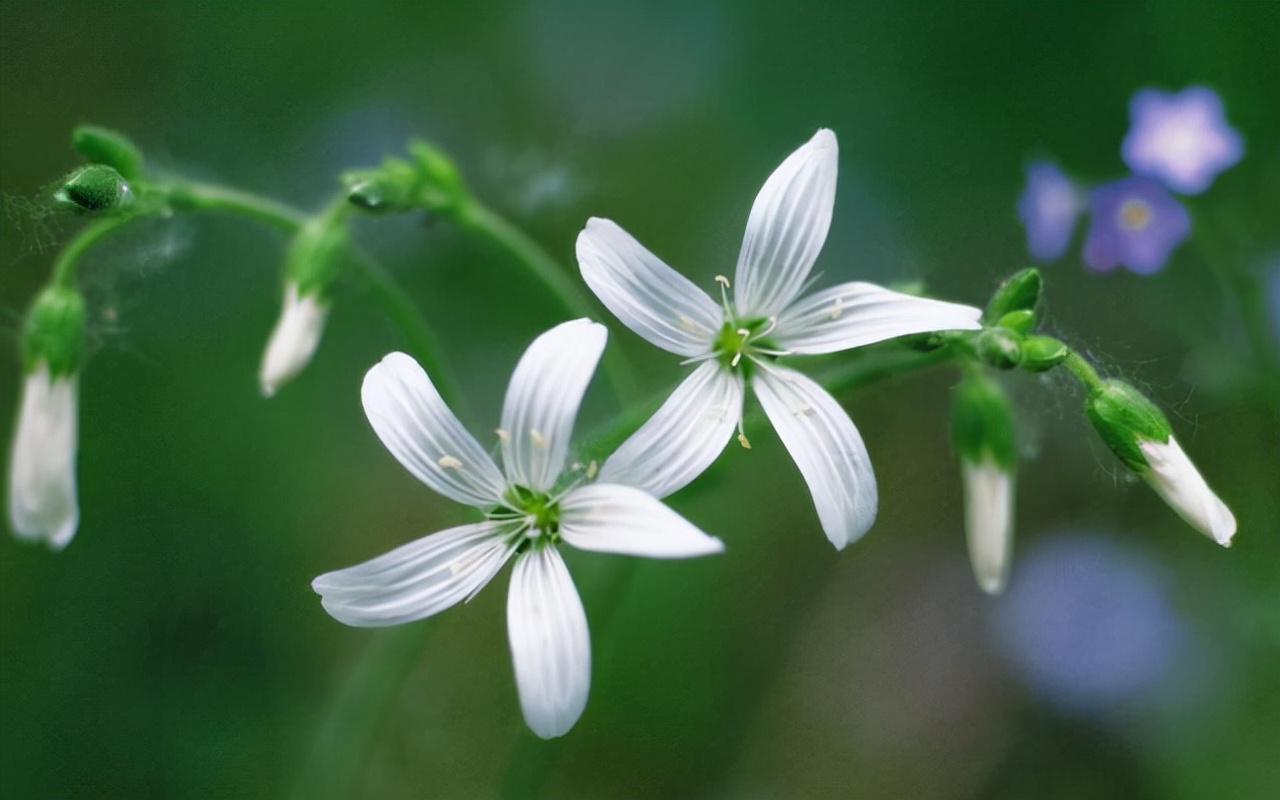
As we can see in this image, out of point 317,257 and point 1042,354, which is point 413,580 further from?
point 1042,354

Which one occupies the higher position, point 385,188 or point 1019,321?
point 385,188

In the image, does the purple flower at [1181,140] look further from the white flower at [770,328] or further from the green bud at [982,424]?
the white flower at [770,328]

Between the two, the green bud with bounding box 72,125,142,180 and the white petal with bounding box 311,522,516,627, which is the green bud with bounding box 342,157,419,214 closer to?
the green bud with bounding box 72,125,142,180

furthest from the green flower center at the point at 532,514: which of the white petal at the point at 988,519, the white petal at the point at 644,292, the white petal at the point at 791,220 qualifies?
the white petal at the point at 988,519

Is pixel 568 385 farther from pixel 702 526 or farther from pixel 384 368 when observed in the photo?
pixel 702 526

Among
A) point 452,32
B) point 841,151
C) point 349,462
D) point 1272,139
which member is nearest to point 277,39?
point 452,32

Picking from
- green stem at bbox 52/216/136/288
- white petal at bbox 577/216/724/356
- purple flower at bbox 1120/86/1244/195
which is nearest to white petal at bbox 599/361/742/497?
white petal at bbox 577/216/724/356

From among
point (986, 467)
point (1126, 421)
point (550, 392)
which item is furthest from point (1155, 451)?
point (550, 392)
